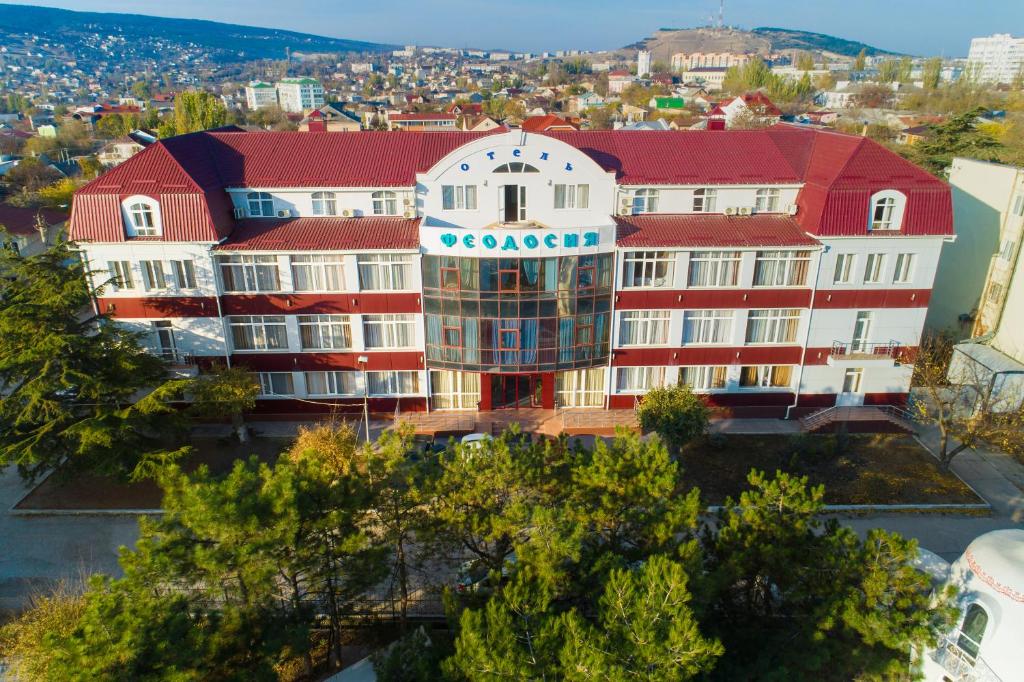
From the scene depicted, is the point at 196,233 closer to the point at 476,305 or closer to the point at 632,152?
the point at 476,305

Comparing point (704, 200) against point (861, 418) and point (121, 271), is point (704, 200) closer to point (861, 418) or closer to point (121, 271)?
point (861, 418)

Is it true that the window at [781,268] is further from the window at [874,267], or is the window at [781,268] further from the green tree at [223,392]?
the green tree at [223,392]

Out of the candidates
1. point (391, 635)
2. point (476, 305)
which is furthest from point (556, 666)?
point (476, 305)

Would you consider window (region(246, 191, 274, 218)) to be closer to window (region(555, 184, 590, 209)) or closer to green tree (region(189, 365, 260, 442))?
green tree (region(189, 365, 260, 442))

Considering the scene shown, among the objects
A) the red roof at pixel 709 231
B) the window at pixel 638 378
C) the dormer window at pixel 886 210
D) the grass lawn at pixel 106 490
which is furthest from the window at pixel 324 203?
the dormer window at pixel 886 210

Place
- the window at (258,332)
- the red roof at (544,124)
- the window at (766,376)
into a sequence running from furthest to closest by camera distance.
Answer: the red roof at (544,124), the window at (766,376), the window at (258,332)

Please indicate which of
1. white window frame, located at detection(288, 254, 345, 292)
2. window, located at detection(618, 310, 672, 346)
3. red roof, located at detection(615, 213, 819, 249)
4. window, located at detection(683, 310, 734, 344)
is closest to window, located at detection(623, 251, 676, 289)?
red roof, located at detection(615, 213, 819, 249)
